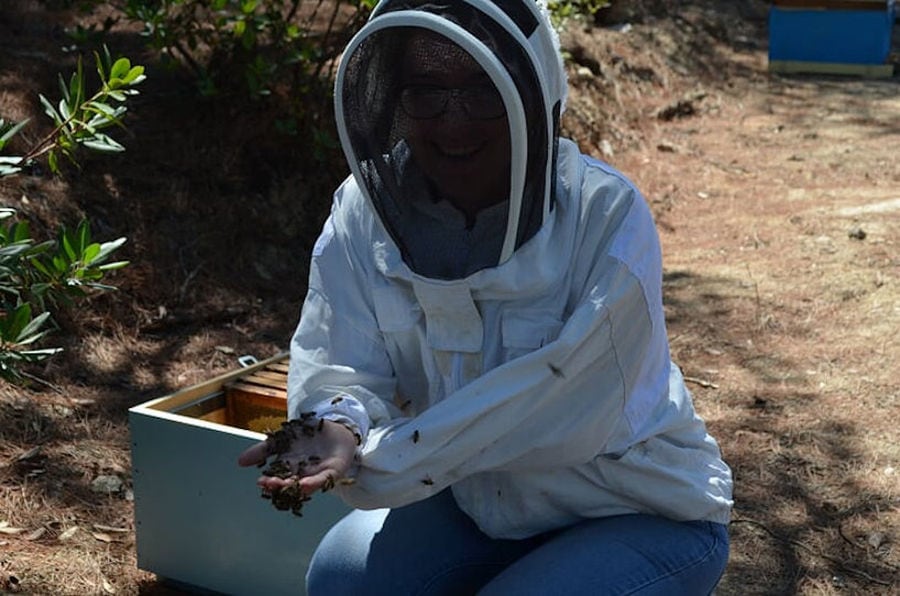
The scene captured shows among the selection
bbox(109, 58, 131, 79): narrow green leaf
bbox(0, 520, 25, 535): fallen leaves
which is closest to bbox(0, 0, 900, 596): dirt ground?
bbox(0, 520, 25, 535): fallen leaves

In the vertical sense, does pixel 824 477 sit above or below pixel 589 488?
below

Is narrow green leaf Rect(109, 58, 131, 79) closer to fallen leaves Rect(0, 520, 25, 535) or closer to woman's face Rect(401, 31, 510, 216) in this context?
woman's face Rect(401, 31, 510, 216)

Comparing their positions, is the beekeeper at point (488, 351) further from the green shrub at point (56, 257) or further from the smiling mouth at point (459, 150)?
the green shrub at point (56, 257)

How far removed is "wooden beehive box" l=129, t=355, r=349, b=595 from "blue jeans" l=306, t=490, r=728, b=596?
568 mm

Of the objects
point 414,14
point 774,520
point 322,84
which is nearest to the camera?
point 414,14

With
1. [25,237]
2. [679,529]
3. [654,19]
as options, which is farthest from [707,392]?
[654,19]

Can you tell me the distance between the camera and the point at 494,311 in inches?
69.2

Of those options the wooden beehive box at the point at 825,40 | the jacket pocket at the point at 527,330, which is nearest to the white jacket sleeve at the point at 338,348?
the jacket pocket at the point at 527,330

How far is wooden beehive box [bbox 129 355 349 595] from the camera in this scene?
8.17 ft

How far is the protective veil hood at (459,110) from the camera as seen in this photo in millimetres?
1650

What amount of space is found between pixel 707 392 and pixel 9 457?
6.56 feet

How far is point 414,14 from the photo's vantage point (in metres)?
1.63

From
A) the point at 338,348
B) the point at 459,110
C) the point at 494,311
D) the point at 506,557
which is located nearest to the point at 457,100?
the point at 459,110

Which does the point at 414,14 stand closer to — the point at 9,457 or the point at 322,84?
the point at 9,457
